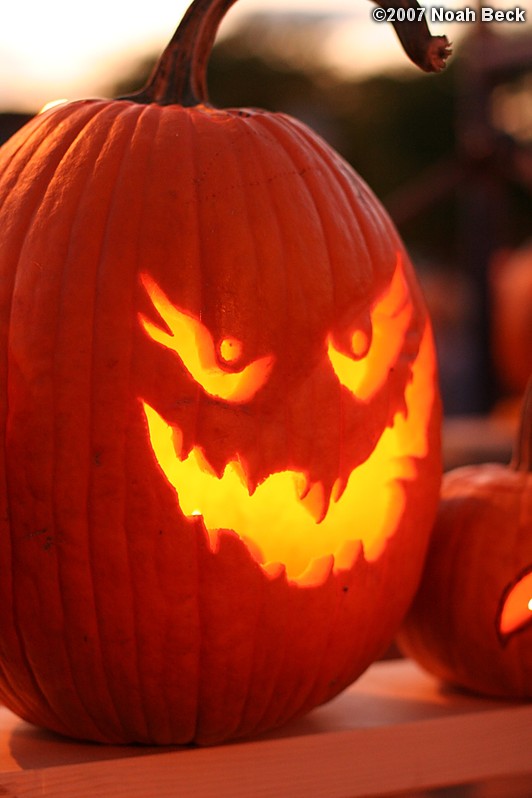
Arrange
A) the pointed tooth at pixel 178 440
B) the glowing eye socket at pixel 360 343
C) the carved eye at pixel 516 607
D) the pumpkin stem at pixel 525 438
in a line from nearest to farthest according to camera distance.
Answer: the pointed tooth at pixel 178 440
the glowing eye socket at pixel 360 343
the carved eye at pixel 516 607
the pumpkin stem at pixel 525 438

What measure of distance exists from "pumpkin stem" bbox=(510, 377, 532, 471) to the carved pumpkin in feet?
1.05

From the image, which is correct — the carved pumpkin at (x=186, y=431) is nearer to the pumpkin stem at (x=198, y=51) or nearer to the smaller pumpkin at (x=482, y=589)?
the pumpkin stem at (x=198, y=51)

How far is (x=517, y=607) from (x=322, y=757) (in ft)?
1.17

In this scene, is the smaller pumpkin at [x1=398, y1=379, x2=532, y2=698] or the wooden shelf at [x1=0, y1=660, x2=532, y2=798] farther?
the smaller pumpkin at [x1=398, y1=379, x2=532, y2=698]

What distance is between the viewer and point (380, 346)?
1.36 m

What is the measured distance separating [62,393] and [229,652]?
365mm

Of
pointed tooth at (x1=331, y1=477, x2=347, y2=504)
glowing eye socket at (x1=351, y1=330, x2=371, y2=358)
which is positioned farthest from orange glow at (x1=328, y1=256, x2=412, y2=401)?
pointed tooth at (x1=331, y1=477, x2=347, y2=504)

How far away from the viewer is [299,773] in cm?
133

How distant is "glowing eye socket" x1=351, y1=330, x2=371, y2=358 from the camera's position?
1308 millimetres

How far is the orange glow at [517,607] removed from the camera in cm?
148

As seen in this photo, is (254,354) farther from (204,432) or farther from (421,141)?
(421,141)

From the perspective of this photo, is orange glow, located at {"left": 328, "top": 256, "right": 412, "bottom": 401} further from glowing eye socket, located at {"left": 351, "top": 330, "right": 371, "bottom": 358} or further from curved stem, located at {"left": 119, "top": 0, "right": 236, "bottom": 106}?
curved stem, located at {"left": 119, "top": 0, "right": 236, "bottom": 106}

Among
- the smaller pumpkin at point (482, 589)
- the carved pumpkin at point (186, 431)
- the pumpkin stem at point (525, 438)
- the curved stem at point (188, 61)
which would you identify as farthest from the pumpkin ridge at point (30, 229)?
the pumpkin stem at point (525, 438)

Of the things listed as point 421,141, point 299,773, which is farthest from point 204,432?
point 421,141
